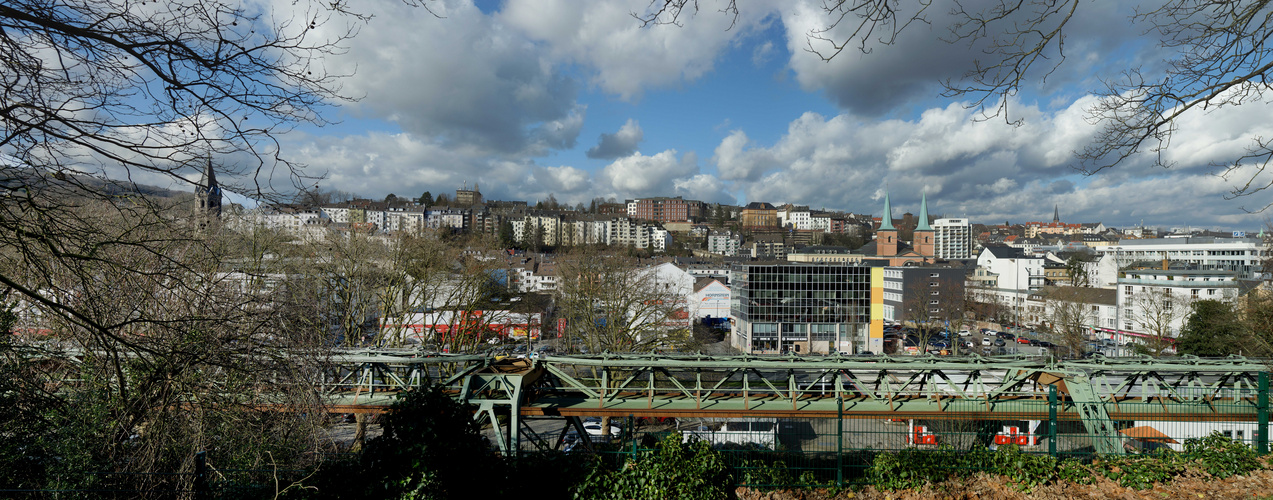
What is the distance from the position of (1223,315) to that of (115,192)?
35967 millimetres

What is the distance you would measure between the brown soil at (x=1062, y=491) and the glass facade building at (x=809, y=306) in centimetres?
3323

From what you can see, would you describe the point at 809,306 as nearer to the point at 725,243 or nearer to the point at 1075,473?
the point at 1075,473

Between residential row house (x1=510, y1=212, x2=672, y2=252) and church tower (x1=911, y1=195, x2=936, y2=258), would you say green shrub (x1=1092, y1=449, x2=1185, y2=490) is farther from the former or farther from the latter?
residential row house (x1=510, y1=212, x2=672, y2=252)

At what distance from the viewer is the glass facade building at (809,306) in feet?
129

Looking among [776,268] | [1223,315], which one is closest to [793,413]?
[1223,315]

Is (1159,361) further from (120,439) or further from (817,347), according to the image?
(817,347)

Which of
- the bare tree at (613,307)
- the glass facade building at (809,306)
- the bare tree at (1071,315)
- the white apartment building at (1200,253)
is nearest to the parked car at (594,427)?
the bare tree at (613,307)

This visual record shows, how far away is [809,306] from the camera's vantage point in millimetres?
39594

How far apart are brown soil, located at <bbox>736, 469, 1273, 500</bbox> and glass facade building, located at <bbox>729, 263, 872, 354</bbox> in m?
33.2

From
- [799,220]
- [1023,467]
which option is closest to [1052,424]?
[1023,467]

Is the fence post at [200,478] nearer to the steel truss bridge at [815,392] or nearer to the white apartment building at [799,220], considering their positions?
the steel truss bridge at [815,392]

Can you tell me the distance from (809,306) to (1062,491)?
113ft

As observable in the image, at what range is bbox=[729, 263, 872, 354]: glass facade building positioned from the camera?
39.4 m

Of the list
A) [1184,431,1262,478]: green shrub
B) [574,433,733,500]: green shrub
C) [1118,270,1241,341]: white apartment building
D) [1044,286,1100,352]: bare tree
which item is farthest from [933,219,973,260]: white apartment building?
[574,433,733,500]: green shrub
